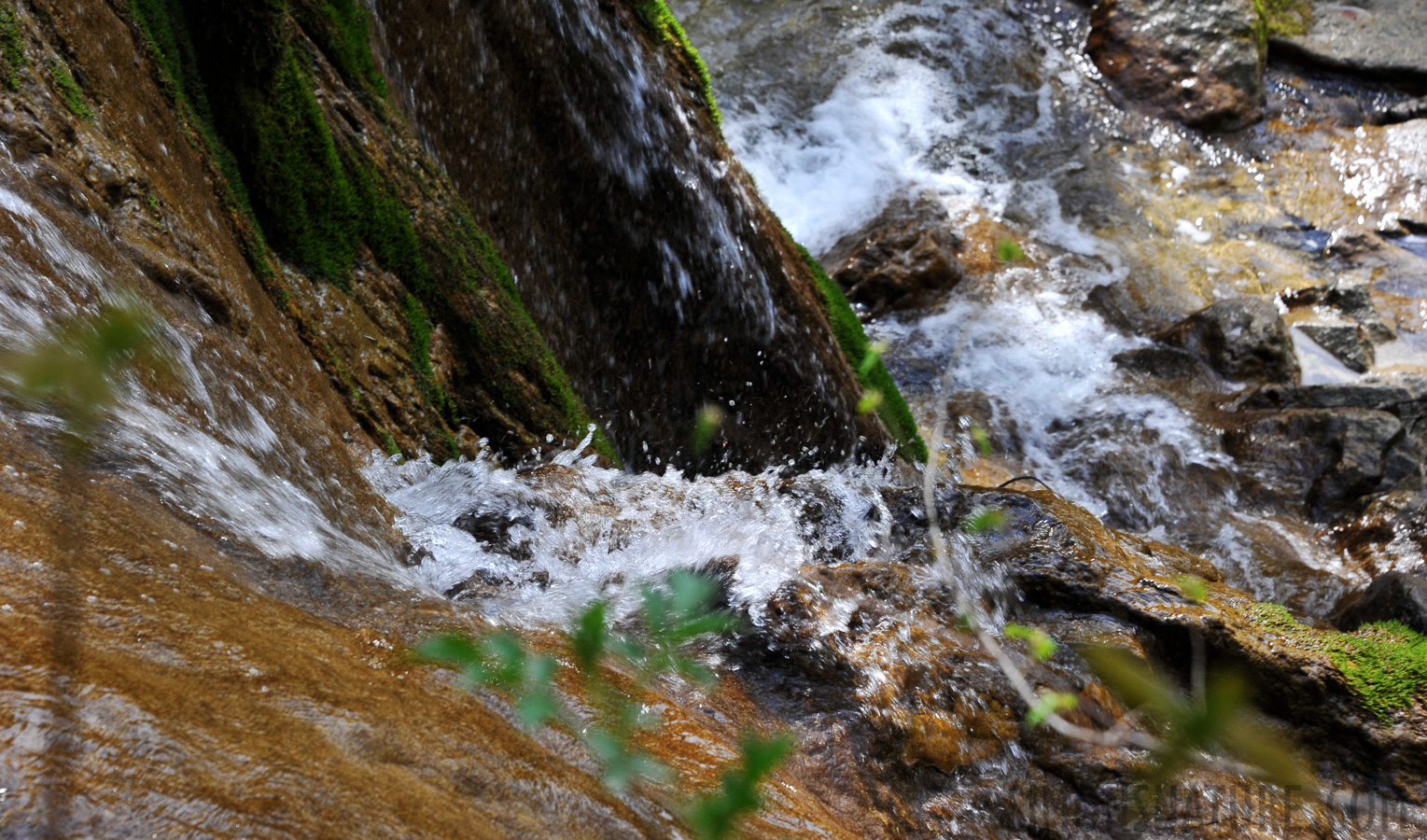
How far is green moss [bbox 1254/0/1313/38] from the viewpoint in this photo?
1135 cm

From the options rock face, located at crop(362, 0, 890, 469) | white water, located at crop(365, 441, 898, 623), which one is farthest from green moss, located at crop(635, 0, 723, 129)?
white water, located at crop(365, 441, 898, 623)

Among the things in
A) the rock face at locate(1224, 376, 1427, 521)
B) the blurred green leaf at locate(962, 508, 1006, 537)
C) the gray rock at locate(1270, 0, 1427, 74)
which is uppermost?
the gray rock at locate(1270, 0, 1427, 74)

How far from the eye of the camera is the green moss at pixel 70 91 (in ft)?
7.11

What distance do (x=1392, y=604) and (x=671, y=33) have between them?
440 centimetres

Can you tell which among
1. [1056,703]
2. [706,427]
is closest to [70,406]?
[1056,703]

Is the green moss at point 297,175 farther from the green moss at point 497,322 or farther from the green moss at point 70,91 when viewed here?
the green moss at point 70,91

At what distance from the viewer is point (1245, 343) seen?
7754mm

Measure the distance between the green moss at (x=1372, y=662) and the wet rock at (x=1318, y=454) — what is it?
3.69 metres

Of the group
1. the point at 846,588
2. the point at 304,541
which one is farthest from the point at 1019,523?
the point at 304,541

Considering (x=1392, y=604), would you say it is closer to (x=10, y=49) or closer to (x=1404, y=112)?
(x=10, y=49)

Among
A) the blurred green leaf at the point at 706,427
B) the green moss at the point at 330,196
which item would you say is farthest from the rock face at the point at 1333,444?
the green moss at the point at 330,196

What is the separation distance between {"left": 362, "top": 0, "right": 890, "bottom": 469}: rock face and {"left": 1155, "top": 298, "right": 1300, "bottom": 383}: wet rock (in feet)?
14.5

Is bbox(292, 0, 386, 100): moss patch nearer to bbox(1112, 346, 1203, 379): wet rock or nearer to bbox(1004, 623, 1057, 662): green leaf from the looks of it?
bbox(1004, 623, 1057, 662): green leaf

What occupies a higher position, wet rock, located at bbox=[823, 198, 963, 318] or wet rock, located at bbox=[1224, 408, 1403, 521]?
wet rock, located at bbox=[823, 198, 963, 318]
